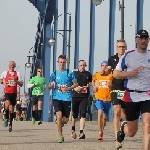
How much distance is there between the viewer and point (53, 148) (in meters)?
10.5

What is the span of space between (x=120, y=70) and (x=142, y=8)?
632 inches

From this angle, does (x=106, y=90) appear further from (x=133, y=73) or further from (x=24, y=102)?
(x=24, y=102)

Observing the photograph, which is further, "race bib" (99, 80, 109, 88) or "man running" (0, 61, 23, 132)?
"man running" (0, 61, 23, 132)

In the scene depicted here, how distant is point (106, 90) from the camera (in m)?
13.1

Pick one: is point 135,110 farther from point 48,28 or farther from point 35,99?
point 48,28

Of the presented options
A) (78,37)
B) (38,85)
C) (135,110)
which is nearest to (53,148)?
(135,110)

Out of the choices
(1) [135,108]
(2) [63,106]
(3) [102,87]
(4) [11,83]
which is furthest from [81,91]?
(1) [135,108]

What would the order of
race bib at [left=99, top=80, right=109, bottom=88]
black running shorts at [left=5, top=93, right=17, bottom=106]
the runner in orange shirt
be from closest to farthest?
the runner in orange shirt → race bib at [left=99, top=80, right=109, bottom=88] → black running shorts at [left=5, top=93, right=17, bottom=106]

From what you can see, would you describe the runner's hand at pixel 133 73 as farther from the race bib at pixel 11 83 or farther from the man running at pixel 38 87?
the man running at pixel 38 87

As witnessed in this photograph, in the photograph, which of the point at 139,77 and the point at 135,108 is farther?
the point at 135,108

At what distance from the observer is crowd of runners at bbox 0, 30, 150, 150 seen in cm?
780

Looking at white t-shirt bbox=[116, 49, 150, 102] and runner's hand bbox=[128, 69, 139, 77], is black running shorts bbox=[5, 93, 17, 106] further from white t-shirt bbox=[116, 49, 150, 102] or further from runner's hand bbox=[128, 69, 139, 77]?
runner's hand bbox=[128, 69, 139, 77]

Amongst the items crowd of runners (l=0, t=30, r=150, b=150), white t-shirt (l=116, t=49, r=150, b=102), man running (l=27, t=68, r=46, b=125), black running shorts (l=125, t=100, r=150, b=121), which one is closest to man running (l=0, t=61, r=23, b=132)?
crowd of runners (l=0, t=30, r=150, b=150)

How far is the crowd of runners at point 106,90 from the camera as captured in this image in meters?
7.80
